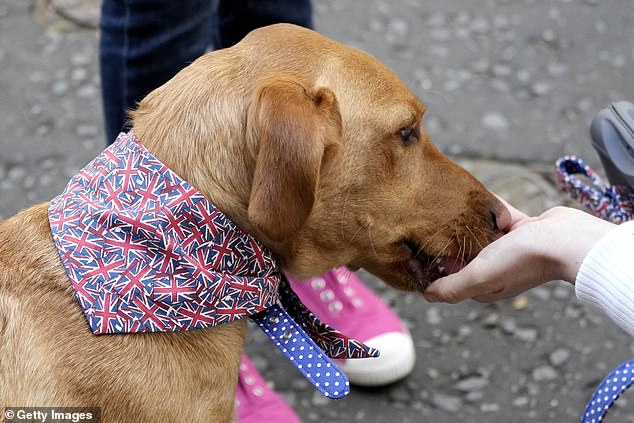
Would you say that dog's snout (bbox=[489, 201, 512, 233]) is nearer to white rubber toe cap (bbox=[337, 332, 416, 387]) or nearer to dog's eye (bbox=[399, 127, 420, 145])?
dog's eye (bbox=[399, 127, 420, 145])

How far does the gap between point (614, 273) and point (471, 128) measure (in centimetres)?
238

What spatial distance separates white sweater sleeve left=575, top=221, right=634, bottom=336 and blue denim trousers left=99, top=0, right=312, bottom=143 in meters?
1.55

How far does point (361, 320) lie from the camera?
350 centimetres

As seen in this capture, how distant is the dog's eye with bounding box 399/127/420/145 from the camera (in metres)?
2.49

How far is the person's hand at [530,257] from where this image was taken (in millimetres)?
2410

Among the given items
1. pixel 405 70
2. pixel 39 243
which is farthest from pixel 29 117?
pixel 39 243

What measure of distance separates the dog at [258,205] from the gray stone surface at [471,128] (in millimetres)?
948

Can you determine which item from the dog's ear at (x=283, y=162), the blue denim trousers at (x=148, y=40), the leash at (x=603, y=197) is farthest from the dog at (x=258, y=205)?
the blue denim trousers at (x=148, y=40)

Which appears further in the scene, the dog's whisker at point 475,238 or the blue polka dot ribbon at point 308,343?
the dog's whisker at point 475,238

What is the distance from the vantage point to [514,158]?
174 inches

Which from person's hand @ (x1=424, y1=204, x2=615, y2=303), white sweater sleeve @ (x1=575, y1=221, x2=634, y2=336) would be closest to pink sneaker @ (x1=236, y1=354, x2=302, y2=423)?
person's hand @ (x1=424, y1=204, x2=615, y2=303)

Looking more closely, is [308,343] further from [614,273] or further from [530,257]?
[614,273]

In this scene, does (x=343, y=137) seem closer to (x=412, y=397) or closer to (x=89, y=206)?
(x=89, y=206)

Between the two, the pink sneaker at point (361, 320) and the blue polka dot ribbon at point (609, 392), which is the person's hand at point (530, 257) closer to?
the blue polka dot ribbon at point (609, 392)
